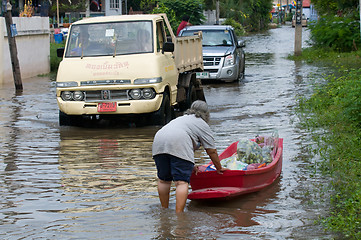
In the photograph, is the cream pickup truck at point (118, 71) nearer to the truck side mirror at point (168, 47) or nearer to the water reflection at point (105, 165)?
the truck side mirror at point (168, 47)

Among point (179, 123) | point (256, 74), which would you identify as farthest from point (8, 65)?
point (179, 123)

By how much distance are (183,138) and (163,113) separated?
19.0 feet

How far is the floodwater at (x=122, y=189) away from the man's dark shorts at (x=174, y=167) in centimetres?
39

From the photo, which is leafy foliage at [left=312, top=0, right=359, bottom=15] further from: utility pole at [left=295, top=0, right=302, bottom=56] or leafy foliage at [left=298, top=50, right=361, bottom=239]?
leafy foliage at [left=298, top=50, right=361, bottom=239]

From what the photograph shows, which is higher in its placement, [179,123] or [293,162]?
[179,123]

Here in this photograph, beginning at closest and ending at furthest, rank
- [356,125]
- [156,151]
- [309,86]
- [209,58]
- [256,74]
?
[156,151] → [356,125] → [309,86] → [209,58] → [256,74]

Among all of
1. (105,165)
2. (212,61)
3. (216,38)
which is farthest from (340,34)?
(105,165)

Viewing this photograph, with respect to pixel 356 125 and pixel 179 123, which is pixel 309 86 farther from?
pixel 179 123

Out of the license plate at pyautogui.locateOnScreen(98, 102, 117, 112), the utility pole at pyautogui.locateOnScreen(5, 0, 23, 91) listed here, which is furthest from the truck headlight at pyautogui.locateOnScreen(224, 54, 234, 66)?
the license plate at pyautogui.locateOnScreen(98, 102, 117, 112)

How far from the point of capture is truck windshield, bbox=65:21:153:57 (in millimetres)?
13016

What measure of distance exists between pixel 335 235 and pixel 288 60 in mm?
24965

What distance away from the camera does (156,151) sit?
7.02 m

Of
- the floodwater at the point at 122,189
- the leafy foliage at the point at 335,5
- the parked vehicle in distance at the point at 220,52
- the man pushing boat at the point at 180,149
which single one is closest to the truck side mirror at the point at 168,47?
the floodwater at the point at 122,189

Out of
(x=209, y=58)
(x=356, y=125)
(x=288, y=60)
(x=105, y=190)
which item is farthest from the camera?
(x=288, y=60)
